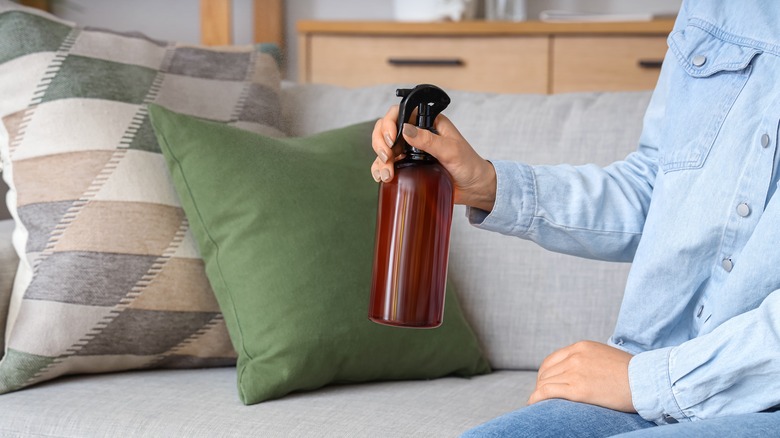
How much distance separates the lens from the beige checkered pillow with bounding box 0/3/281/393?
1425mm

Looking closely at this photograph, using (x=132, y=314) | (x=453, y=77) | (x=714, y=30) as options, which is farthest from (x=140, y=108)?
(x=453, y=77)

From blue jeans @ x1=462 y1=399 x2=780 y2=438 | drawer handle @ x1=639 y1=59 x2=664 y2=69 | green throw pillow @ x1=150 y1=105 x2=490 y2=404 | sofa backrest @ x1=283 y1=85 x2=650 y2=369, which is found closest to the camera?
blue jeans @ x1=462 y1=399 x2=780 y2=438

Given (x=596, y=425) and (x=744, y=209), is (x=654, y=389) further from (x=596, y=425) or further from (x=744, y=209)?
(x=744, y=209)

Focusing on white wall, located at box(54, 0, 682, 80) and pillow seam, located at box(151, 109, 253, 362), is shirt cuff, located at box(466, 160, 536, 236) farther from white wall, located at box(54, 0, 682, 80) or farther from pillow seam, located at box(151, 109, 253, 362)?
white wall, located at box(54, 0, 682, 80)

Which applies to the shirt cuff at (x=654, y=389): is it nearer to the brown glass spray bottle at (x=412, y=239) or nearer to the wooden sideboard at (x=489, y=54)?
the brown glass spray bottle at (x=412, y=239)

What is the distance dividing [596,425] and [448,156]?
308mm

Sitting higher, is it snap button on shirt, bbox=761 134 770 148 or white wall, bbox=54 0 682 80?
snap button on shirt, bbox=761 134 770 148

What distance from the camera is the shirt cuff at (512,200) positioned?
113 cm

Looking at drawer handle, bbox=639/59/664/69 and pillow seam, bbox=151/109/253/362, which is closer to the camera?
pillow seam, bbox=151/109/253/362

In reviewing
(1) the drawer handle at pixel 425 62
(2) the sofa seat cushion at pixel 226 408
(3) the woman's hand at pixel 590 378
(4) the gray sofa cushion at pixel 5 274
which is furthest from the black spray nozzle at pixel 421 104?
(1) the drawer handle at pixel 425 62

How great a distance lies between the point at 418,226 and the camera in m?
1.00

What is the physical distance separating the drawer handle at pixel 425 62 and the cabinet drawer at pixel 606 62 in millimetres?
307

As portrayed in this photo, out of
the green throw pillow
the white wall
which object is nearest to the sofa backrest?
the green throw pillow

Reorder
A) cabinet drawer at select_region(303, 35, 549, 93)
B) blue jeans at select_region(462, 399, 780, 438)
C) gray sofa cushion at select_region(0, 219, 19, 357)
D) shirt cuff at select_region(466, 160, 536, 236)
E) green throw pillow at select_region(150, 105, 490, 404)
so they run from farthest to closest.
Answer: cabinet drawer at select_region(303, 35, 549, 93), gray sofa cushion at select_region(0, 219, 19, 357), green throw pillow at select_region(150, 105, 490, 404), shirt cuff at select_region(466, 160, 536, 236), blue jeans at select_region(462, 399, 780, 438)
